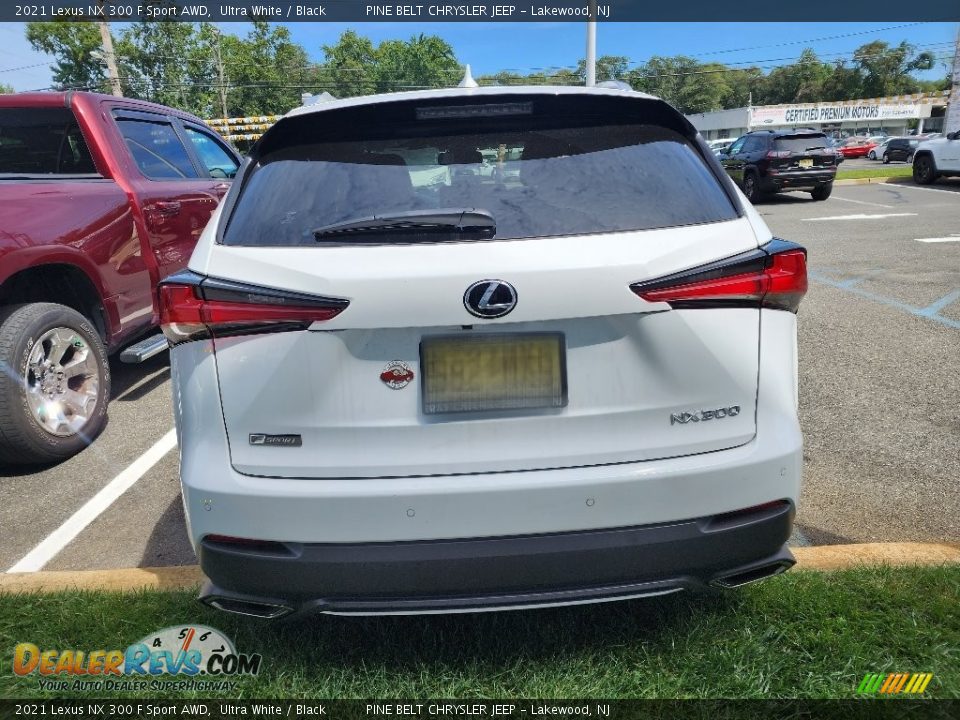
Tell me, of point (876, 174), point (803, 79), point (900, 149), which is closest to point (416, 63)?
point (803, 79)

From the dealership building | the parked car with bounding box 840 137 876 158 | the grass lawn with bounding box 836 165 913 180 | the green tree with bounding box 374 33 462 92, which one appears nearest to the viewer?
the grass lawn with bounding box 836 165 913 180

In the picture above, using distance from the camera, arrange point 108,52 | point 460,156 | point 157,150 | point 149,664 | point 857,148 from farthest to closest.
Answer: point 857,148, point 108,52, point 157,150, point 149,664, point 460,156

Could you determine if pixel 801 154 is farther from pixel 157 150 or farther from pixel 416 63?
pixel 416 63

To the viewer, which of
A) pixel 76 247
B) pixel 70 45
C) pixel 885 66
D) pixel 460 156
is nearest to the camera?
pixel 460 156

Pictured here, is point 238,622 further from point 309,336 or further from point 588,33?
point 588,33

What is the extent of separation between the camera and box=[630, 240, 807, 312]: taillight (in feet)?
6.02

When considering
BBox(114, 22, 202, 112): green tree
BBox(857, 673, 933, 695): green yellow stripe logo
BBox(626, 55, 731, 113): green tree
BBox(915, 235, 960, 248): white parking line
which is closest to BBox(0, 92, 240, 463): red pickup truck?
BBox(857, 673, 933, 695): green yellow stripe logo

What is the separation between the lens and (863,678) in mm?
2146

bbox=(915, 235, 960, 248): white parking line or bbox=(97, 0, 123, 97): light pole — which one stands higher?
bbox=(97, 0, 123, 97): light pole

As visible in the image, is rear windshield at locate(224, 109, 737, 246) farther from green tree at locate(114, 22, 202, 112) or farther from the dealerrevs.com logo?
green tree at locate(114, 22, 202, 112)

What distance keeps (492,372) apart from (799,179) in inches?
693

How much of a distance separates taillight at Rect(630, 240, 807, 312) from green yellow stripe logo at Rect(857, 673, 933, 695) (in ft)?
3.75

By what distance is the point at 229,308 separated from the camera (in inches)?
73.2

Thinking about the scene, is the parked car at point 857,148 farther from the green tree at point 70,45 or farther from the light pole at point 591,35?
the green tree at point 70,45
